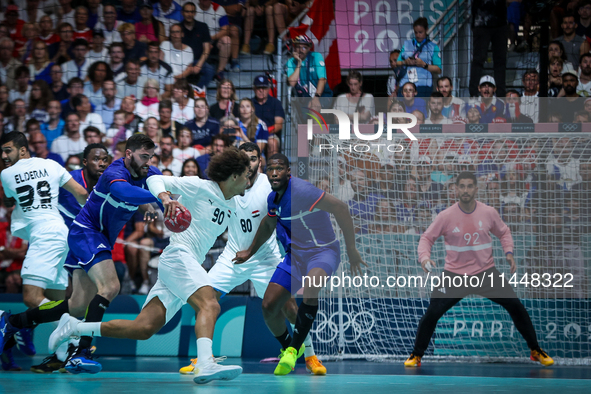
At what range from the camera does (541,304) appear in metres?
7.62


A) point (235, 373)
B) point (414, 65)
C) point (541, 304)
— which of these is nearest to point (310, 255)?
point (235, 373)

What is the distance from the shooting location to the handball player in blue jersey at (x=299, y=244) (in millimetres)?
5879

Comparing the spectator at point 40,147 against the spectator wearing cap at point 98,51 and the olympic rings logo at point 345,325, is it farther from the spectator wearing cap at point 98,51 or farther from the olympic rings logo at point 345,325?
the olympic rings logo at point 345,325

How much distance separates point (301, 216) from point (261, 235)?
1.64 feet

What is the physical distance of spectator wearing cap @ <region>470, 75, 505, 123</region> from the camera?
7.94 metres

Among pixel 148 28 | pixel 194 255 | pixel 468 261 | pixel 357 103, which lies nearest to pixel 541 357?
pixel 468 261

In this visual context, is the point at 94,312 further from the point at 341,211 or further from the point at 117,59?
the point at 117,59

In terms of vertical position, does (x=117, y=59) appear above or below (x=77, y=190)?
above

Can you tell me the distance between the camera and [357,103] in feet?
26.6

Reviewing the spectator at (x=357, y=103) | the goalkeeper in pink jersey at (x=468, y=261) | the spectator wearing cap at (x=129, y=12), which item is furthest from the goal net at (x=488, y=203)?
the spectator wearing cap at (x=129, y=12)

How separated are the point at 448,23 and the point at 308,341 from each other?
6389mm

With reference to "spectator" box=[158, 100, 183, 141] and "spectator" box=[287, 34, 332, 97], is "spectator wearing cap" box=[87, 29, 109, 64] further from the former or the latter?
"spectator" box=[287, 34, 332, 97]

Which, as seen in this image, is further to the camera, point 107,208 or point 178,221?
point 107,208

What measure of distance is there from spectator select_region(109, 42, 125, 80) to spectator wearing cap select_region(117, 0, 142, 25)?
695mm
